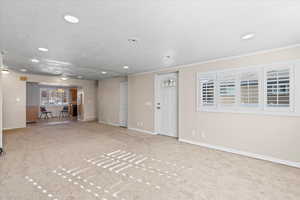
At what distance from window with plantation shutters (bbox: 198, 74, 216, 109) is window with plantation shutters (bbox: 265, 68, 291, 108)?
Result: 1095mm

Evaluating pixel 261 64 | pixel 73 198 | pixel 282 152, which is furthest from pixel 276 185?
pixel 73 198

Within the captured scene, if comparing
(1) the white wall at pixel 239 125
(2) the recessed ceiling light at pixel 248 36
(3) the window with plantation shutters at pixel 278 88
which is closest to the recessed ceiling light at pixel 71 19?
(2) the recessed ceiling light at pixel 248 36

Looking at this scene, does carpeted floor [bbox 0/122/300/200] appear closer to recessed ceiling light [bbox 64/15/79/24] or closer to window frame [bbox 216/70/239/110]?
window frame [bbox 216/70/239/110]

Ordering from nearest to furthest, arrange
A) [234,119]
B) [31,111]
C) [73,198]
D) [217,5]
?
[217,5] < [73,198] < [234,119] < [31,111]

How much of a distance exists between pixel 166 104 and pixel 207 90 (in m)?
1.58

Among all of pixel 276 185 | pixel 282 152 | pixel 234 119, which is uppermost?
pixel 234 119

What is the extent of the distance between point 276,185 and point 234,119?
1554 mm

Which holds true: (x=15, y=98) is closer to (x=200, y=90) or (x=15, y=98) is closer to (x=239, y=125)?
(x=200, y=90)

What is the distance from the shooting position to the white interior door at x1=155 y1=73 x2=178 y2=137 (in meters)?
4.91

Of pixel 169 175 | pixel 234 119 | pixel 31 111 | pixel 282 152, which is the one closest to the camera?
pixel 169 175

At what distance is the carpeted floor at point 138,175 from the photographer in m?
1.92

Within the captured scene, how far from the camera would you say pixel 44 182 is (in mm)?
2150

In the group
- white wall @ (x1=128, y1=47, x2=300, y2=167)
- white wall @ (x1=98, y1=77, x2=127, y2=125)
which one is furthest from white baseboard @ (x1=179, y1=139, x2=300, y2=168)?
white wall @ (x1=98, y1=77, x2=127, y2=125)

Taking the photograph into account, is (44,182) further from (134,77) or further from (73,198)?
(134,77)
